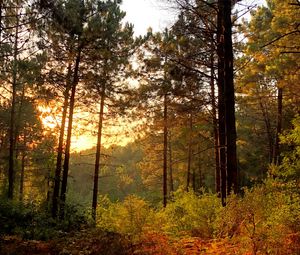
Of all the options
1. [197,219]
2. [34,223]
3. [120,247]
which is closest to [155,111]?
[34,223]

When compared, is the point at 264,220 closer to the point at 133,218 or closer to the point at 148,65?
the point at 133,218

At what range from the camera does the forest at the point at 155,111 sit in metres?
7.00

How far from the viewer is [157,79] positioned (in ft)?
68.0

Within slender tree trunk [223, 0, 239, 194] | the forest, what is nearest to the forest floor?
the forest

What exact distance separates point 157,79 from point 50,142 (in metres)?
14.6

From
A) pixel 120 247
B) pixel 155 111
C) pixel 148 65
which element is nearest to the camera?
pixel 120 247

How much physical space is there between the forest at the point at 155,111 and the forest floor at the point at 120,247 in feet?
0.10

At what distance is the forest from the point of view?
700 cm

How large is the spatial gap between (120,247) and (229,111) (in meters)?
3.94

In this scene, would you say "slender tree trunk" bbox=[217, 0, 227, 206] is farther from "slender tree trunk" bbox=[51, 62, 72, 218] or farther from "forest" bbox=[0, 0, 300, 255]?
"slender tree trunk" bbox=[51, 62, 72, 218]

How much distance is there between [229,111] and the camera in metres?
8.66

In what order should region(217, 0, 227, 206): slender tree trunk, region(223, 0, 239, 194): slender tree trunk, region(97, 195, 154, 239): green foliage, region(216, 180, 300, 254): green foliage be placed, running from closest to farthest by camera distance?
region(216, 180, 300, 254): green foliage < region(97, 195, 154, 239): green foliage < region(223, 0, 239, 194): slender tree trunk < region(217, 0, 227, 206): slender tree trunk

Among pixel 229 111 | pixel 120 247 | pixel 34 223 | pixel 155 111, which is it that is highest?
pixel 155 111

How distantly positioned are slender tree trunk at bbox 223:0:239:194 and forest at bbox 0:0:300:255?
0.9 inches
